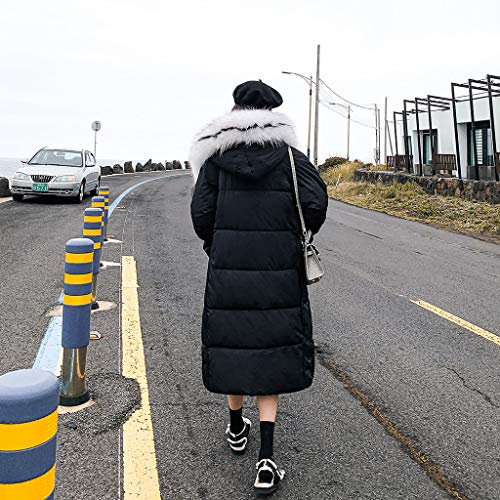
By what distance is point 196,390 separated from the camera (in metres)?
3.63

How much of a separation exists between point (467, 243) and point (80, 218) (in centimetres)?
842

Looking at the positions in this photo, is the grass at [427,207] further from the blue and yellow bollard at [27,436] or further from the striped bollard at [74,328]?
the blue and yellow bollard at [27,436]

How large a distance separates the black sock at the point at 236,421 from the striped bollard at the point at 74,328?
3.42ft

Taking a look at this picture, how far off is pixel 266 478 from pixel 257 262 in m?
1.02

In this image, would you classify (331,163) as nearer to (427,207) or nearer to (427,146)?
(427,146)

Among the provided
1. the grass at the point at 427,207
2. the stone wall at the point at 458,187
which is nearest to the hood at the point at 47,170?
the grass at the point at 427,207

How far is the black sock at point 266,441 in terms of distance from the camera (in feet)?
8.60

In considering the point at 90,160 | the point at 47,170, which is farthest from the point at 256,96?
the point at 90,160

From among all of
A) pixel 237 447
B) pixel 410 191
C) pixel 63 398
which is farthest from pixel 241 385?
pixel 410 191

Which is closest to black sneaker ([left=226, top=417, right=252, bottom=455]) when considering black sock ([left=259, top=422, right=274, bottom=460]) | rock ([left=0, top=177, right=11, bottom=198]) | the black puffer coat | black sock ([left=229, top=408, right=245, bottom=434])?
black sock ([left=229, top=408, right=245, bottom=434])

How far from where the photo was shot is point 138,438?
9.78 ft

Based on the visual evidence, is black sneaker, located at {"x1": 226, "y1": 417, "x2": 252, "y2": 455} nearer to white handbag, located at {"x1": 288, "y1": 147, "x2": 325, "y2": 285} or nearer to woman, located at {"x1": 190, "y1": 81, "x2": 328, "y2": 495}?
woman, located at {"x1": 190, "y1": 81, "x2": 328, "y2": 495}

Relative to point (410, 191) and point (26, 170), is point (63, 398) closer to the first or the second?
point (26, 170)

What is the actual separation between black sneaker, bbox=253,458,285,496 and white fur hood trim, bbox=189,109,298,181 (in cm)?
150
